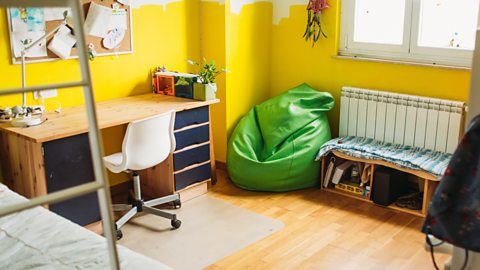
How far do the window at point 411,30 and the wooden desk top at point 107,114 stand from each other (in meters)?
1.36

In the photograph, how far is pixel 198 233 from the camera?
3590 millimetres

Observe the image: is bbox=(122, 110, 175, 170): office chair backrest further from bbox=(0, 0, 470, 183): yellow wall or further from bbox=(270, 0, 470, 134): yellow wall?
bbox=(270, 0, 470, 134): yellow wall

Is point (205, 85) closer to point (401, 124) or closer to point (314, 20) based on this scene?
point (314, 20)

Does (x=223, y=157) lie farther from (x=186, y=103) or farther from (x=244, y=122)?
(x=186, y=103)

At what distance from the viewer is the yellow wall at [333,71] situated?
4.04m

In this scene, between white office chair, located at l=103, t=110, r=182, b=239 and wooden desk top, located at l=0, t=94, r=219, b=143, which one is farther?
white office chair, located at l=103, t=110, r=182, b=239

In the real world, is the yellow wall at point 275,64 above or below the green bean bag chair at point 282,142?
above

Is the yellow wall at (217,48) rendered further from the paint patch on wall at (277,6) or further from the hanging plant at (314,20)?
the hanging plant at (314,20)

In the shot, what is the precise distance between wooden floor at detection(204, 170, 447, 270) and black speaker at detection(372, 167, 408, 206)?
78mm

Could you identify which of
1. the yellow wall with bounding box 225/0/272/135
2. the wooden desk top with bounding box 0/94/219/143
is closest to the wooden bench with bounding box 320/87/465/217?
the yellow wall with bounding box 225/0/272/135

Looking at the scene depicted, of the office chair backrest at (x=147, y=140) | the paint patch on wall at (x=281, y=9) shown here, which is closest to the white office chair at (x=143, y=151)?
the office chair backrest at (x=147, y=140)

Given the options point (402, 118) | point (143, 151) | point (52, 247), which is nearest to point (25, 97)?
point (143, 151)

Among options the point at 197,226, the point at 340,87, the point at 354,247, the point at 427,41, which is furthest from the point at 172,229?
the point at 427,41

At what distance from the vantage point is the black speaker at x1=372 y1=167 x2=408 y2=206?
13.1 feet
